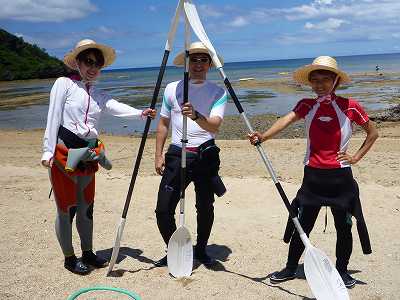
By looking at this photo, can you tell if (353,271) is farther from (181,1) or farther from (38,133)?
(38,133)

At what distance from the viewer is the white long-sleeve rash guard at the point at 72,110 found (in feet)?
12.9

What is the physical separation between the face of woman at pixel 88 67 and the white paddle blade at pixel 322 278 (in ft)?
7.76

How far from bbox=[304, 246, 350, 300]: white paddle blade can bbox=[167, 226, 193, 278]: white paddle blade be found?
1.11 m

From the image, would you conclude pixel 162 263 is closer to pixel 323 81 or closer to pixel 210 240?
pixel 210 240

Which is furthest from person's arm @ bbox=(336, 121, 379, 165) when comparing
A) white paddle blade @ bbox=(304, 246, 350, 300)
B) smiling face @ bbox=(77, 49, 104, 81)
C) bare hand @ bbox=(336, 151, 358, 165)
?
smiling face @ bbox=(77, 49, 104, 81)

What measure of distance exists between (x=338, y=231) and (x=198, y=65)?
6.21 feet

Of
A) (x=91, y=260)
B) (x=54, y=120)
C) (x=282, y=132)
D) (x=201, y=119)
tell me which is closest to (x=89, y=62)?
(x=54, y=120)

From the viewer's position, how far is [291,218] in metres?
4.09

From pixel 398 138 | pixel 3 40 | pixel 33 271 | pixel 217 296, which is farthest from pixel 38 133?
pixel 3 40

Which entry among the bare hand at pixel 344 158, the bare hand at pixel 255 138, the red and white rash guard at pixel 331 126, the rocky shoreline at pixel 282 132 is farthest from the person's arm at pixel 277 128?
the rocky shoreline at pixel 282 132

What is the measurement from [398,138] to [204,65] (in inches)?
403

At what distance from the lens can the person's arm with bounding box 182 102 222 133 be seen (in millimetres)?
3896

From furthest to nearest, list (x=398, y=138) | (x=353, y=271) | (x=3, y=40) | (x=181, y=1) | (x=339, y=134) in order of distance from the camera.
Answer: (x=3, y=40), (x=398, y=138), (x=353, y=271), (x=181, y=1), (x=339, y=134)

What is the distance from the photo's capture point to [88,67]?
13.5ft
